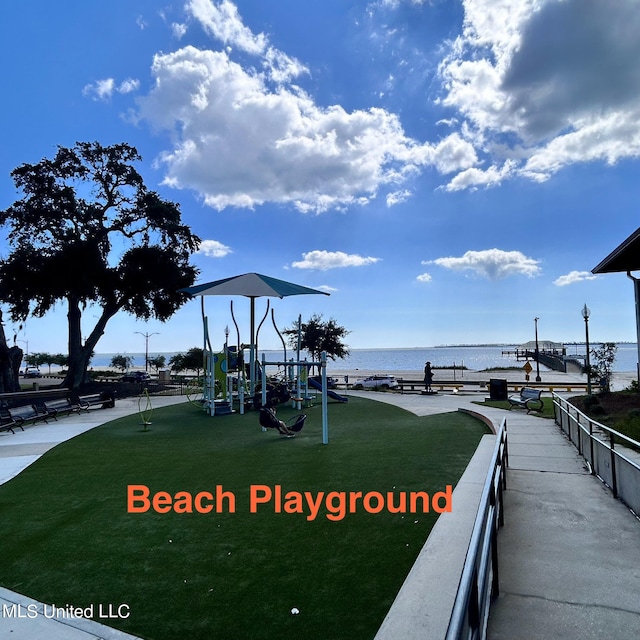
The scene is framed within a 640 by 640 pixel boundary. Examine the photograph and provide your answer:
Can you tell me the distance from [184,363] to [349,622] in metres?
51.2

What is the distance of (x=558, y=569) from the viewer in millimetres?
3975

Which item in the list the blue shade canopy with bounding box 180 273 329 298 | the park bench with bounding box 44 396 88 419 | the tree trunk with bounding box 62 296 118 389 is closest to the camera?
the park bench with bounding box 44 396 88 419

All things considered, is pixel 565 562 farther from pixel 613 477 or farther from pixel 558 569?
pixel 613 477

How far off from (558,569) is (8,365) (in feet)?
99.5

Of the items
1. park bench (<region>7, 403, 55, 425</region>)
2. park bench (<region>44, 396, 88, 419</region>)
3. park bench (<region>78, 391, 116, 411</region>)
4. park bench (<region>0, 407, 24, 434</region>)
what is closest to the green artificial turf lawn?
park bench (<region>0, 407, 24, 434</region>)

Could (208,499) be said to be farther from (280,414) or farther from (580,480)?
(280,414)

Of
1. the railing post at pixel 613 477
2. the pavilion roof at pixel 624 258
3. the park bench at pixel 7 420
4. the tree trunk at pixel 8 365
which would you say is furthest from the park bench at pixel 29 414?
the pavilion roof at pixel 624 258

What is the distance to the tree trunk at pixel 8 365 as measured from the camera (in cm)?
2638

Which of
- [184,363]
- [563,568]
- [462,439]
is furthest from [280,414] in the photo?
[184,363]

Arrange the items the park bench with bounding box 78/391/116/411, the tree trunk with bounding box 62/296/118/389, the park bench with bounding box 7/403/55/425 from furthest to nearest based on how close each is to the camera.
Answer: the tree trunk with bounding box 62/296/118/389
the park bench with bounding box 78/391/116/411
the park bench with bounding box 7/403/55/425

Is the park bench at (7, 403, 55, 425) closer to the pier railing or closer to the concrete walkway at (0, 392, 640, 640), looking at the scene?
the concrete walkway at (0, 392, 640, 640)

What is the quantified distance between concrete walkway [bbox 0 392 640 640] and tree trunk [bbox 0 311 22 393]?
887 inches

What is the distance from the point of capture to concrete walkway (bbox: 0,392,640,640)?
10.4ft

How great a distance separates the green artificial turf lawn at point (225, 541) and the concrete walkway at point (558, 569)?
1.68 feet
